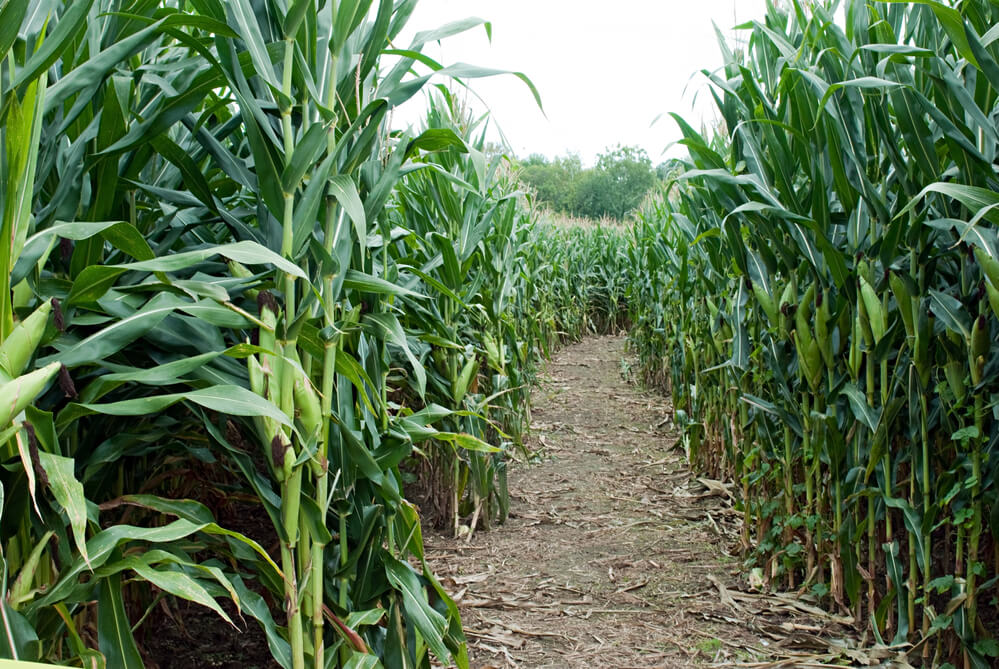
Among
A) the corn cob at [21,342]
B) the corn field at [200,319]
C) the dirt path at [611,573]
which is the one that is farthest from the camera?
the dirt path at [611,573]

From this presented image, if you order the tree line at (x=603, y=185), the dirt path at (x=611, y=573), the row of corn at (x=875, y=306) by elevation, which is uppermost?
the tree line at (x=603, y=185)

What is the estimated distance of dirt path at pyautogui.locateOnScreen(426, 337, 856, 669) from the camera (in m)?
2.75

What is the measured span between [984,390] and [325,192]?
2.02 m

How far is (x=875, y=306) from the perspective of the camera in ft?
7.52

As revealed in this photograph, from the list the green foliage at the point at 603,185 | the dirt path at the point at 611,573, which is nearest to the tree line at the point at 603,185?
the green foliage at the point at 603,185

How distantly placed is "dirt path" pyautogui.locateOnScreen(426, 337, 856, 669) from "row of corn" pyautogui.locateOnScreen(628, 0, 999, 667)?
331mm

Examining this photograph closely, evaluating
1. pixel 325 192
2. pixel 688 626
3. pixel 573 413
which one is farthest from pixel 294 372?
pixel 573 413

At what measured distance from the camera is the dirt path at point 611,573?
9.02ft

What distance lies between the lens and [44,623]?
150 cm

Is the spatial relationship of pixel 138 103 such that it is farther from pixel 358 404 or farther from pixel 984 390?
pixel 984 390

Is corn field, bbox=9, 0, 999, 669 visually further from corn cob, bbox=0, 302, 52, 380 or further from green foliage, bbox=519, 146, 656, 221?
green foliage, bbox=519, 146, 656, 221

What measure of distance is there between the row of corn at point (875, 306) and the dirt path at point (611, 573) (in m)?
0.33

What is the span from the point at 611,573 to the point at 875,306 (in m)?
1.87

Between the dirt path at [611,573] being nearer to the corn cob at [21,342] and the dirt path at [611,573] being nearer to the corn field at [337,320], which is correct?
the corn field at [337,320]
